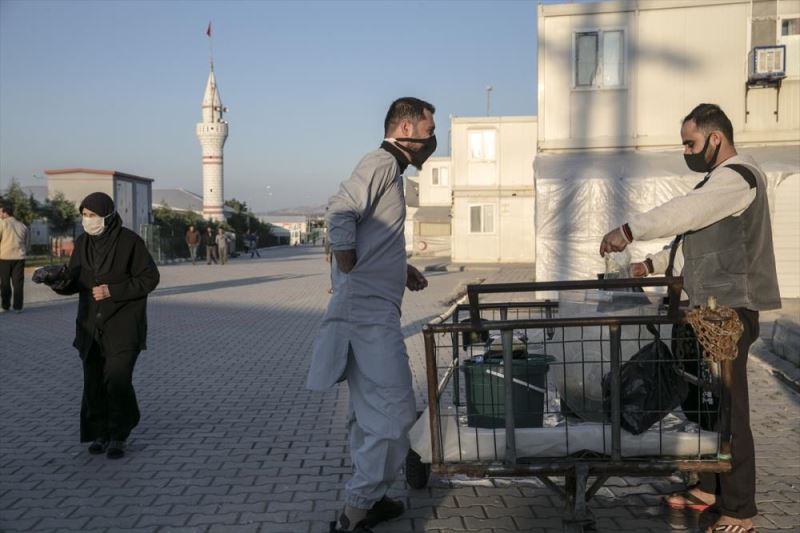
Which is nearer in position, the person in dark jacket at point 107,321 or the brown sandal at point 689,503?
the brown sandal at point 689,503

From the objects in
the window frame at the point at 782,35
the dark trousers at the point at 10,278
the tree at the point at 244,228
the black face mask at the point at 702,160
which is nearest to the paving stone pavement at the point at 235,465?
the black face mask at the point at 702,160

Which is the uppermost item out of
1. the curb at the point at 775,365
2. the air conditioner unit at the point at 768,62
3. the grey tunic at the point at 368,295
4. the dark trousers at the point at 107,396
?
the air conditioner unit at the point at 768,62

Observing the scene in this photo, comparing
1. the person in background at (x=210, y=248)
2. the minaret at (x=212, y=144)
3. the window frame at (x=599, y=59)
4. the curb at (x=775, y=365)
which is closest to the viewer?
the curb at (x=775, y=365)

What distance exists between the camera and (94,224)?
6.17 m

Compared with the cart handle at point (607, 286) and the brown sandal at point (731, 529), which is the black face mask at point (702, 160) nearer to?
the cart handle at point (607, 286)

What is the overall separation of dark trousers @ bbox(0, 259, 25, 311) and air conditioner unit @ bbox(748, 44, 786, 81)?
1499cm

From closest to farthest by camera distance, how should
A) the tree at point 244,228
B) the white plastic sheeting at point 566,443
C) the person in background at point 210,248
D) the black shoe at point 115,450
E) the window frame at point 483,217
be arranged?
the white plastic sheeting at point 566,443
the black shoe at point 115,450
the window frame at point 483,217
the person in background at point 210,248
the tree at point 244,228

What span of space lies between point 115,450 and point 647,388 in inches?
152

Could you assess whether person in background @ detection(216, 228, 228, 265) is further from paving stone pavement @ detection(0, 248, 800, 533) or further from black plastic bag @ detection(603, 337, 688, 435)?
black plastic bag @ detection(603, 337, 688, 435)

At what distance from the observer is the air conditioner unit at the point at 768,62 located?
1714 centimetres

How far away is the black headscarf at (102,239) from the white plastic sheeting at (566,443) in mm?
3317

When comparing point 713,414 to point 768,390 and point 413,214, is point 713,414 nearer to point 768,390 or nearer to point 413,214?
point 768,390

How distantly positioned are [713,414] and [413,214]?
166 feet

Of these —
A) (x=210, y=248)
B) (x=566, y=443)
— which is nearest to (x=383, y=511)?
(x=566, y=443)
